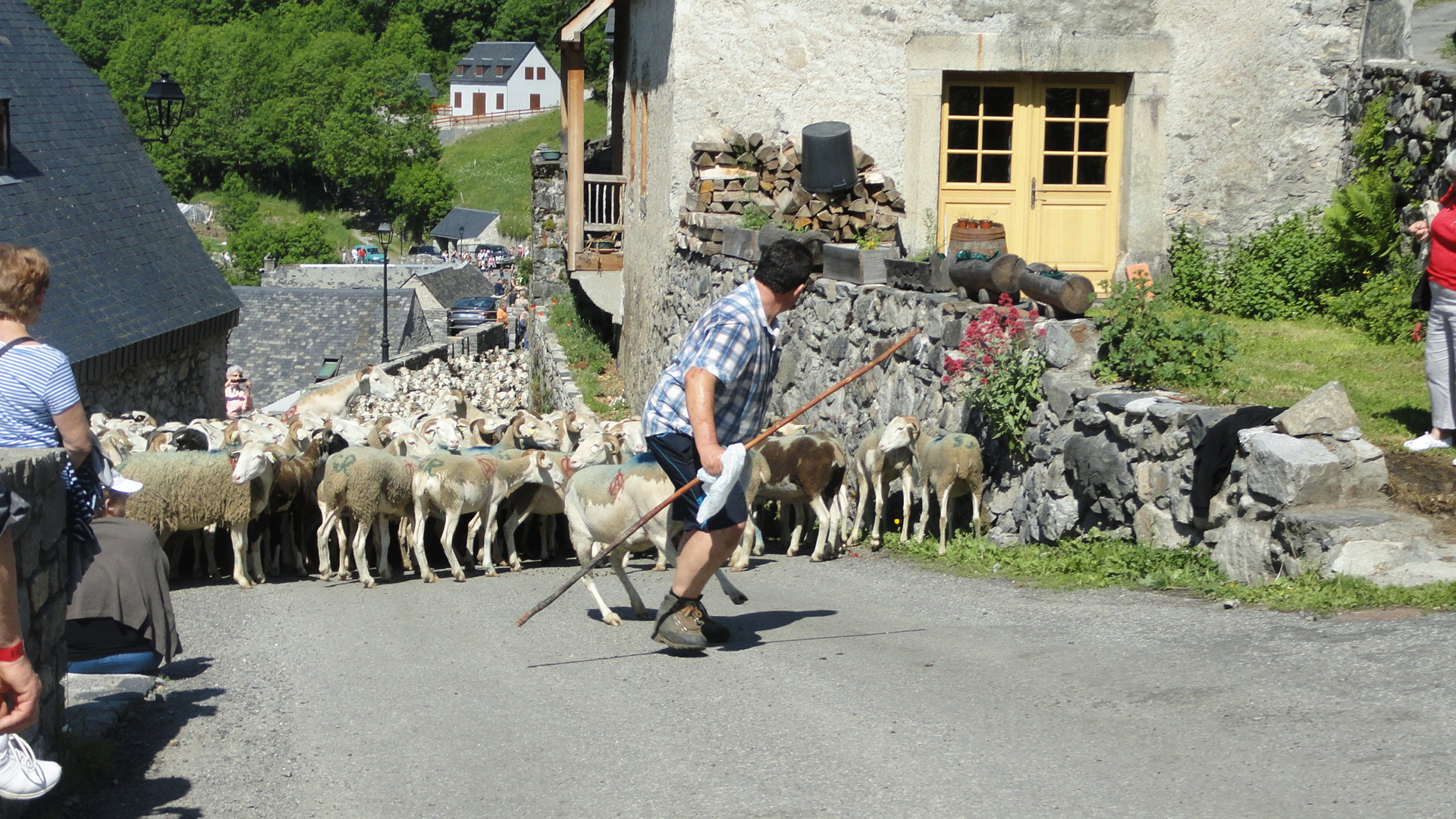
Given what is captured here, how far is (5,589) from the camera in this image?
4012mm

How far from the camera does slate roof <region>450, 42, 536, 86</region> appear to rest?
5251 inches

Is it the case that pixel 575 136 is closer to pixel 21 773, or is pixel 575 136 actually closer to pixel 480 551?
pixel 480 551

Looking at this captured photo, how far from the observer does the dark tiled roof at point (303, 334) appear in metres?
45.8

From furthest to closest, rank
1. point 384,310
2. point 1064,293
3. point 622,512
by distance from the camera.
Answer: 1. point 384,310
2. point 1064,293
3. point 622,512

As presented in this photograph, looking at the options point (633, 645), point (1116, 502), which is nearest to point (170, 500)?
point (633, 645)

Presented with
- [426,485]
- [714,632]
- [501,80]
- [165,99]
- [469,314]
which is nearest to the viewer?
[714,632]

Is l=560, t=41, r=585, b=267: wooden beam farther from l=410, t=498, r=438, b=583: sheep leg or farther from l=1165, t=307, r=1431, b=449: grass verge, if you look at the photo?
l=410, t=498, r=438, b=583: sheep leg

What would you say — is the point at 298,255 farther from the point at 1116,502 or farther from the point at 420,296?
the point at 1116,502

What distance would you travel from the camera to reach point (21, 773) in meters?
3.88

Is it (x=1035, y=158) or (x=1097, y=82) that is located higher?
(x=1097, y=82)

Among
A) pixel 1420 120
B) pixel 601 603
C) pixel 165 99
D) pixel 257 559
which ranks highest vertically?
pixel 165 99

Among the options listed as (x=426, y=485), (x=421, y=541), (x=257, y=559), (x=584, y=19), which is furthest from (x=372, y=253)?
(x=421, y=541)

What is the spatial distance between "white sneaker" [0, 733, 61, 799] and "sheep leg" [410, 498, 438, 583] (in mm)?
6111

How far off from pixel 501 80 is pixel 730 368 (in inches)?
5226
